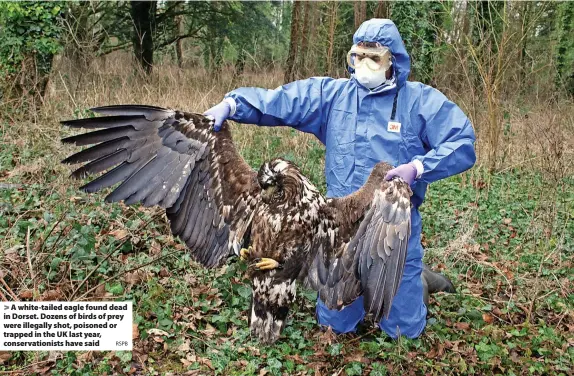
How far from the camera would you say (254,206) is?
326cm

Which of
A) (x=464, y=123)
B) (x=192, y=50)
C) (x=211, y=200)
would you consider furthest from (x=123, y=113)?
(x=192, y=50)

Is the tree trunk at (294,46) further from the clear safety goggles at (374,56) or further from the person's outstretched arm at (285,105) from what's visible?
the clear safety goggles at (374,56)

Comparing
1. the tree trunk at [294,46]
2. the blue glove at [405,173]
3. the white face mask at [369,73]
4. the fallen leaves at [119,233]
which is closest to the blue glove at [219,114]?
the white face mask at [369,73]

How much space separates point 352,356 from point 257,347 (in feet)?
2.27

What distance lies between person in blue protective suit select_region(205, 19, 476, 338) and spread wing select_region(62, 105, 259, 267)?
21 cm

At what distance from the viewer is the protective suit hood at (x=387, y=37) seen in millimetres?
3400

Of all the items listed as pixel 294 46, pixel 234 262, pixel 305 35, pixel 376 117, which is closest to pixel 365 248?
pixel 376 117

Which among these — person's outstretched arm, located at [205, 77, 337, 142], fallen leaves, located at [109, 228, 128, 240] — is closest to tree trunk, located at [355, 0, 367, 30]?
person's outstretched arm, located at [205, 77, 337, 142]

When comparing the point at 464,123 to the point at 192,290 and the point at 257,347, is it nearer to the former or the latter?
the point at 257,347

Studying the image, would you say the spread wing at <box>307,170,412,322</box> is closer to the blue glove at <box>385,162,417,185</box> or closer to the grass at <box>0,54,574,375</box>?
the blue glove at <box>385,162,417,185</box>

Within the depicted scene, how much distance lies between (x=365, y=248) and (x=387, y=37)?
140 cm

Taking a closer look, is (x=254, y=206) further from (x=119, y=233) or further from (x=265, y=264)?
(x=119, y=233)

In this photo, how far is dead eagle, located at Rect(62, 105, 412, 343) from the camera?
117 inches

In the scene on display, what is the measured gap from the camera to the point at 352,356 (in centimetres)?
379
